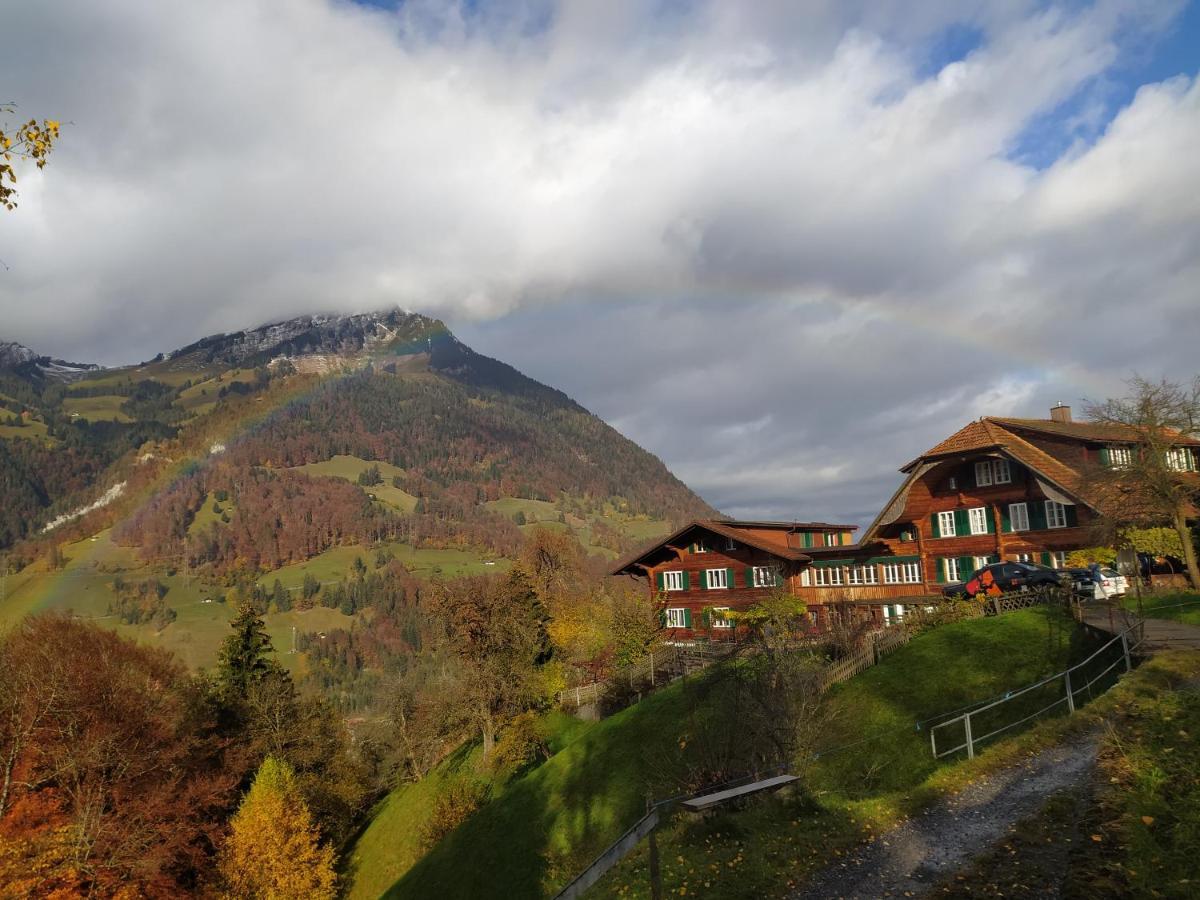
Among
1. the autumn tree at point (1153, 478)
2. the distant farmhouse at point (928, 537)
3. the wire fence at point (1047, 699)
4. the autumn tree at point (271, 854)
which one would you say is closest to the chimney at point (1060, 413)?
the distant farmhouse at point (928, 537)

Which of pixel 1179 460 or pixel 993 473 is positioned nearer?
pixel 1179 460

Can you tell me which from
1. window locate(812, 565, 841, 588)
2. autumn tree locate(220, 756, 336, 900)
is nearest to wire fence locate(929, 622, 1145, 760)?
window locate(812, 565, 841, 588)

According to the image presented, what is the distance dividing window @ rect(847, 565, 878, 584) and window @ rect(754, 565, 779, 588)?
5304 millimetres

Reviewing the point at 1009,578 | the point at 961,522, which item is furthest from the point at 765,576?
the point at 1009,578

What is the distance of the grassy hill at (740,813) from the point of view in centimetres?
1507

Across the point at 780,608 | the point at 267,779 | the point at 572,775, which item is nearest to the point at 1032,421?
the point at 780,608

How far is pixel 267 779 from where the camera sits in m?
46.7

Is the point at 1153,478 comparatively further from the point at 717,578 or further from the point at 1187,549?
the point at 717,578

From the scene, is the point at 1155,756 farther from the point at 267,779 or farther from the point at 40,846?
the point at 267,779

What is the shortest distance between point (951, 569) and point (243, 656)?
175 feet

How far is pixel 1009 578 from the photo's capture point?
38.2 meters

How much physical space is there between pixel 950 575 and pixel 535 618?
98.6 feet

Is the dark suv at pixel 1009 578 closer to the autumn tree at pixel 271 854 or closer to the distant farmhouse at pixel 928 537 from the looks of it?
the distant farmhouse at pixel 928 537

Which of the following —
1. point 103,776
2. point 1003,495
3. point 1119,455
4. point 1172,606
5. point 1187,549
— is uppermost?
point 1119,455
